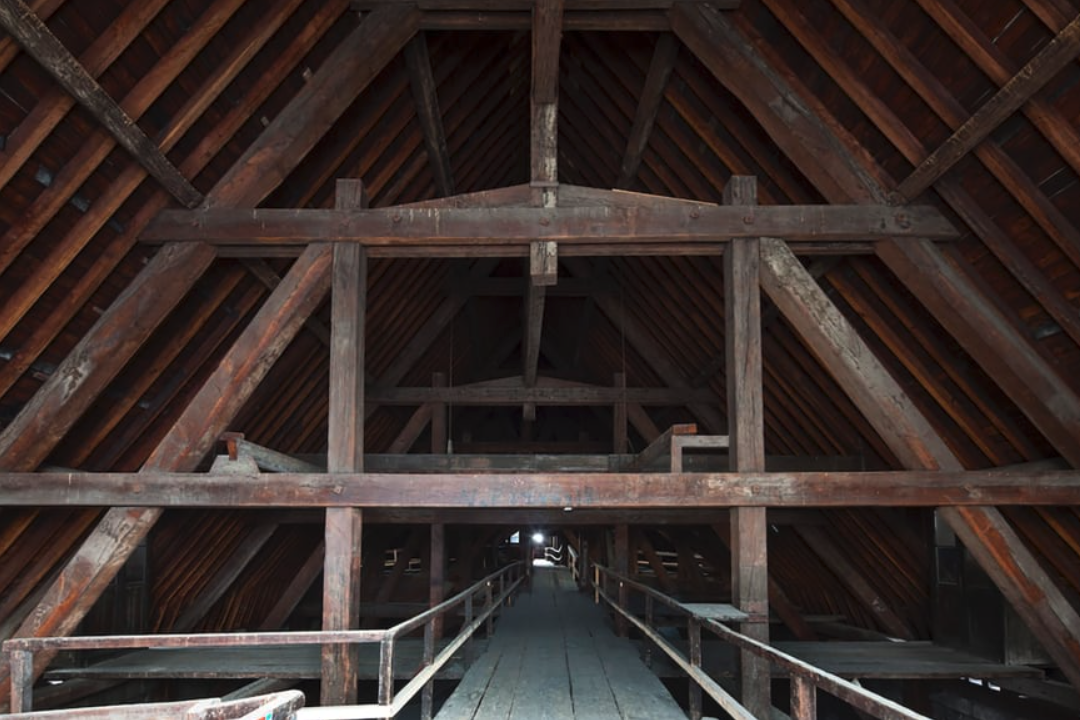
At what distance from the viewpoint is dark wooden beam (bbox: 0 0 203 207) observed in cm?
446

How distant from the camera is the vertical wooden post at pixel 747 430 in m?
6.02

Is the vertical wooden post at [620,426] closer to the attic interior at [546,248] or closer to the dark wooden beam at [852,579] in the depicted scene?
the dark wooden beam at [852,579]

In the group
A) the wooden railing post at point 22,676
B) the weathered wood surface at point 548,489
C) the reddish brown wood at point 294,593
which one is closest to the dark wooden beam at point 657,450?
the weathered wood surface at point 548,489

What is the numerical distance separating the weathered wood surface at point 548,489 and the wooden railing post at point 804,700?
255 cm

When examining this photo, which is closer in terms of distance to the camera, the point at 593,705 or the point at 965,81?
the point at 965,81

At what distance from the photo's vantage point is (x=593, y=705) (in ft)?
20.3

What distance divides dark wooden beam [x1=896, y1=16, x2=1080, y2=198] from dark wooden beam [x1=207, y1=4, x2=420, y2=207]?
438 centimetres

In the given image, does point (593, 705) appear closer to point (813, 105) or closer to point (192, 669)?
point (192, 669)

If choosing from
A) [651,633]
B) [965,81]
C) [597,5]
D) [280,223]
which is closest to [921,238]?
[965,81]

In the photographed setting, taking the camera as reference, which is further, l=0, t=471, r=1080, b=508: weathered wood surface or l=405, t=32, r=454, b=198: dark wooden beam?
l=405, t=32, r=454, b=198: dark wooden beam

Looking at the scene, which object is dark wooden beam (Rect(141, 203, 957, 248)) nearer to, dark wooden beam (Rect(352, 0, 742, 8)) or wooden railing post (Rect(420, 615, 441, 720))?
dark wooden beam (Rect(352, 0, 742, 8))

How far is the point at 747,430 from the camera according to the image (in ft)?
21.1

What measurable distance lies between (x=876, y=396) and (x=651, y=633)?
2.90 m

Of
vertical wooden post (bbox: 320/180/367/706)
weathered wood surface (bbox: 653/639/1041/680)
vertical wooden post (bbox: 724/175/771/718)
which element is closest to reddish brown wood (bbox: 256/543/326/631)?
weathered wood surface (bbox: 653/639/1041/680)
